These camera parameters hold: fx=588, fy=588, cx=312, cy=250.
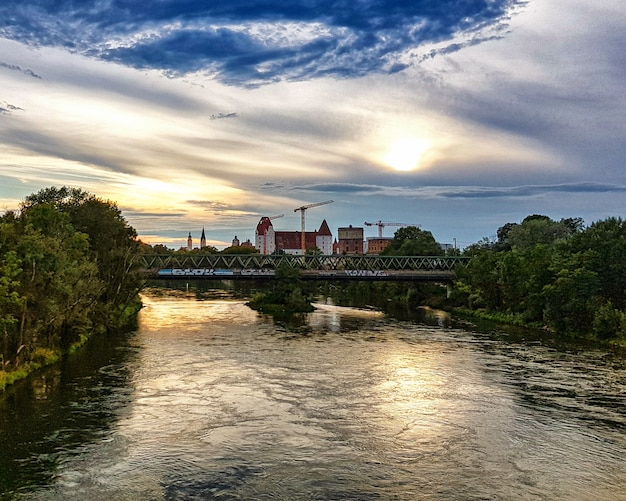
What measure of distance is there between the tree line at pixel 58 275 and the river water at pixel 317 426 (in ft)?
11.0

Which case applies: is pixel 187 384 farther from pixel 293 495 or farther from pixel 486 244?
pixel 486 244

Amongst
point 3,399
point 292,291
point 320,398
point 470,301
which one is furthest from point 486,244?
point 3,399

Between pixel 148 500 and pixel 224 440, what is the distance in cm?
767

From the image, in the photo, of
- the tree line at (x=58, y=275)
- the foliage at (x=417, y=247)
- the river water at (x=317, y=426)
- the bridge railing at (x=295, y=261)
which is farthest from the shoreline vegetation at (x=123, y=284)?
the foliage at (x=417, y=247)

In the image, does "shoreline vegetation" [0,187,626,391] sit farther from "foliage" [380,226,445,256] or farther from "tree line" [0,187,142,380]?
"foliage" [380,226,445,256]

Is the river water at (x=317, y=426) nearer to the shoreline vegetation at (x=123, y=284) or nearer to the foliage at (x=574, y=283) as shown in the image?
the shoreline vegetation at (x=123, y=284)

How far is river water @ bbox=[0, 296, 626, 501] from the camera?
25.9 metres

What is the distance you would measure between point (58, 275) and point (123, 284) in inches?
1191

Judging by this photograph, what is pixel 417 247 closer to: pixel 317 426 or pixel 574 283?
pixel 574 283

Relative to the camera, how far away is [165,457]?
28.9 metres

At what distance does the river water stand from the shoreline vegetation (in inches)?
182

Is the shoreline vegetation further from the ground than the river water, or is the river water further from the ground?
the shoreline vegetation

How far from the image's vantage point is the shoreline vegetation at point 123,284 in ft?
145

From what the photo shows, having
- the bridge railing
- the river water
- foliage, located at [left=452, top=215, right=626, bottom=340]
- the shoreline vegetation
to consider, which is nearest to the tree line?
the shoreline vegetation
